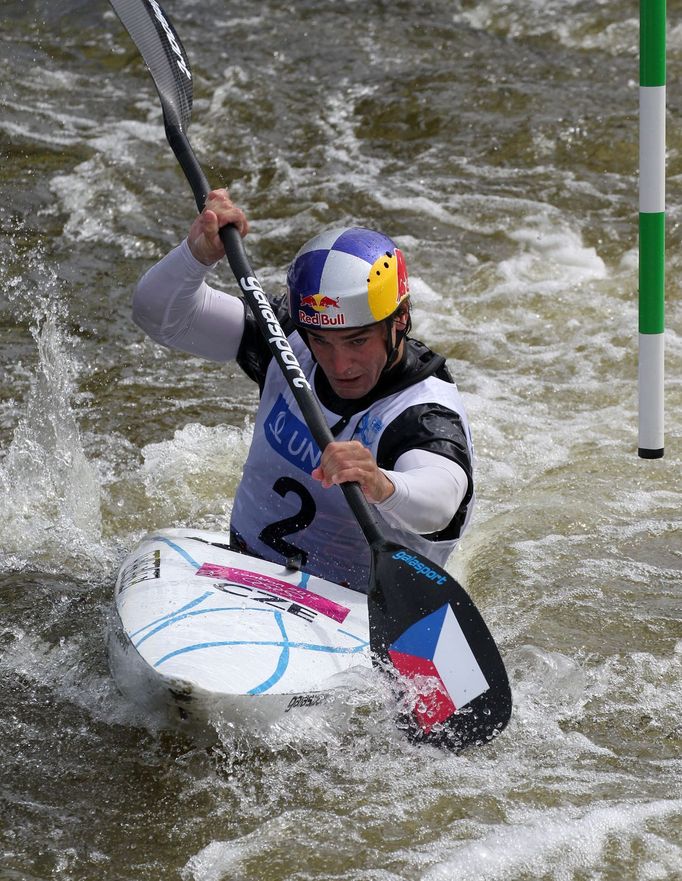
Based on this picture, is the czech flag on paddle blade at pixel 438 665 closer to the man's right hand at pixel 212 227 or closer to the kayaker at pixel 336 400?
the kayaker at pixel 336 400

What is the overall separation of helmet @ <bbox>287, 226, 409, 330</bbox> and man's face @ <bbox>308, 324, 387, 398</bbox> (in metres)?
0.04

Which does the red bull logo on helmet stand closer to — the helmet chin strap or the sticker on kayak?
the helmet chin strap

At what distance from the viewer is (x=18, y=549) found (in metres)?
4.71

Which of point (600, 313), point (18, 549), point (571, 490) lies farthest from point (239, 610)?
point (600, 313)

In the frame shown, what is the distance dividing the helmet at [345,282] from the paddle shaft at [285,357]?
0.49ft

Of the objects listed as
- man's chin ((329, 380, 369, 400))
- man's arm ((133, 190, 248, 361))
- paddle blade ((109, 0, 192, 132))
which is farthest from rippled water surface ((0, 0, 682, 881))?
paddle blade ((109, 0, 192, 132))

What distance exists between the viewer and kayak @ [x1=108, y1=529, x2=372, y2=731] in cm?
306

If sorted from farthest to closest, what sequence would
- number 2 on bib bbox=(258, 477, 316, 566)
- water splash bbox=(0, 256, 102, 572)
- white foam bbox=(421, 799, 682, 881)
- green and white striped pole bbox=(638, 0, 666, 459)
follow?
water splash bbox=(0, 256, 102, 572)
green and white striped pole bbox=(638, 0, 666, 459)
number 2 on bib bbox=(258, 477, 316, 566)
white foam bbox=(421, 799, 682, 881)

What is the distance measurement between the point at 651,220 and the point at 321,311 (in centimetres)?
163

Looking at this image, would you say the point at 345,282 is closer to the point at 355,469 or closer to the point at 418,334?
the point at 355,469

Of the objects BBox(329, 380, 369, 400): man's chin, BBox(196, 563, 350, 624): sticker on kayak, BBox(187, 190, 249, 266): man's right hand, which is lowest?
BBox(196, 563, 350, 624): sticker on kayak

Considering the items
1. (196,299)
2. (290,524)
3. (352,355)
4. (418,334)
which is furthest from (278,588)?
(418,334)

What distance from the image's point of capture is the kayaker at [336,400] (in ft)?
10.8

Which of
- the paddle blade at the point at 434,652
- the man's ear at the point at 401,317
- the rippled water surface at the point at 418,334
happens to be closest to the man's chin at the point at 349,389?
the man's ear at the point at 401,317
